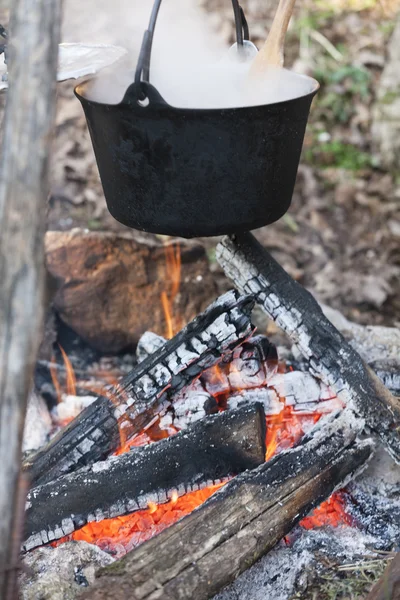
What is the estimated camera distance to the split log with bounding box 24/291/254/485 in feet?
6.72

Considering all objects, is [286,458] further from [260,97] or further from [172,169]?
[260,97]

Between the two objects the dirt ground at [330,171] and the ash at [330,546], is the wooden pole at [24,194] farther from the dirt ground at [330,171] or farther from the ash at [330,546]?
the dirt ground at [330,171]

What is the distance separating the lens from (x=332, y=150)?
4.77m

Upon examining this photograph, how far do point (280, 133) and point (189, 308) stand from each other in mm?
1309

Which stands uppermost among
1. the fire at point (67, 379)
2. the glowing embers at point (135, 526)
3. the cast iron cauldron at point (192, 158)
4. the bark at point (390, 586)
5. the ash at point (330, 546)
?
the cast iron cauldron at point (192, 158)

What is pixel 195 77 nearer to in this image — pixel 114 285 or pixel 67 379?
pixel 114 285

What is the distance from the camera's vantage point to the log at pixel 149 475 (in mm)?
1809

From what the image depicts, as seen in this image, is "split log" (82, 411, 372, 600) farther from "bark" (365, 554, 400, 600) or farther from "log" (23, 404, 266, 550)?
"bark" (365, 554, 400, 600)

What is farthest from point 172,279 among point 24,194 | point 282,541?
point 24,194

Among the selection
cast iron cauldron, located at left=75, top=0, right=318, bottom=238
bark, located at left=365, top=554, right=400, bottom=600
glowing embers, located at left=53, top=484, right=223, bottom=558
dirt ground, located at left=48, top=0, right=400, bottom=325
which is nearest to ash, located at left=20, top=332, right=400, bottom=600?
glowing embers, located at left=53, top=484, right=223, bottom=558

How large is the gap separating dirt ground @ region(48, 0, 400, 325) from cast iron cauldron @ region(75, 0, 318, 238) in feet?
5.70

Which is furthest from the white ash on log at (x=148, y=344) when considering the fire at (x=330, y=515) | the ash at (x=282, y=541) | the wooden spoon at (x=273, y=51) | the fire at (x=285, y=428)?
the wooden spoon at (x=273, y=51)

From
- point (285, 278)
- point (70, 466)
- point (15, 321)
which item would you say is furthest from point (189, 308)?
point (15, 321)

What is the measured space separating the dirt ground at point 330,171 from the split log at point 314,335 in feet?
4.30
